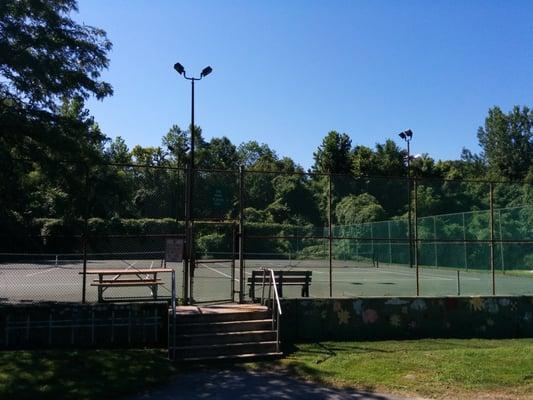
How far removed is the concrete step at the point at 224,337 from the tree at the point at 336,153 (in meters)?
48.9

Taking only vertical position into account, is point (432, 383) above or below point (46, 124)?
below

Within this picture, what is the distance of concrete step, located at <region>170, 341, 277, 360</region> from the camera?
32.0 ft

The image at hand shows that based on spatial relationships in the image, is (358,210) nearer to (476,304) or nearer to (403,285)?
(403,285)

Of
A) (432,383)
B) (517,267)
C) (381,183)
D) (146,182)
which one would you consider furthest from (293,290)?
(381,183)

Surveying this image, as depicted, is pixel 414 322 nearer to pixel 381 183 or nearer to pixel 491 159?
pixel 381 183

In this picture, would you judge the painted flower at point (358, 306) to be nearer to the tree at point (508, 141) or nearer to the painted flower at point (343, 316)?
the painted flower at point (343, 316)

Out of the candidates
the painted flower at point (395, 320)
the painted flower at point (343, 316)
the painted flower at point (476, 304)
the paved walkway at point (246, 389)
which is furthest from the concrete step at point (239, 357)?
the painted flower at point (476, 304)

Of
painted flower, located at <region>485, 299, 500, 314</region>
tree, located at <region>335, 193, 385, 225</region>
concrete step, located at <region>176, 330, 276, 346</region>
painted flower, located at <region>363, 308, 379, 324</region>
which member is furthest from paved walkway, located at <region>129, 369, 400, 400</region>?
tree, located at <region>335, 193, 385, 225</region>

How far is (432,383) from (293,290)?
33.6ft

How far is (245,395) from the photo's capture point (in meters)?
7.65

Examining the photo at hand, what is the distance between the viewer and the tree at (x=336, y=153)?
5909 centimetres

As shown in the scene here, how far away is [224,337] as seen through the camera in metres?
10.2

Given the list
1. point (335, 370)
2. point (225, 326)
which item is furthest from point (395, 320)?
point (225, 326)

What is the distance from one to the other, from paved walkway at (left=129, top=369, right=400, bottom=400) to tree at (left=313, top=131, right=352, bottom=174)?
50.8 m
